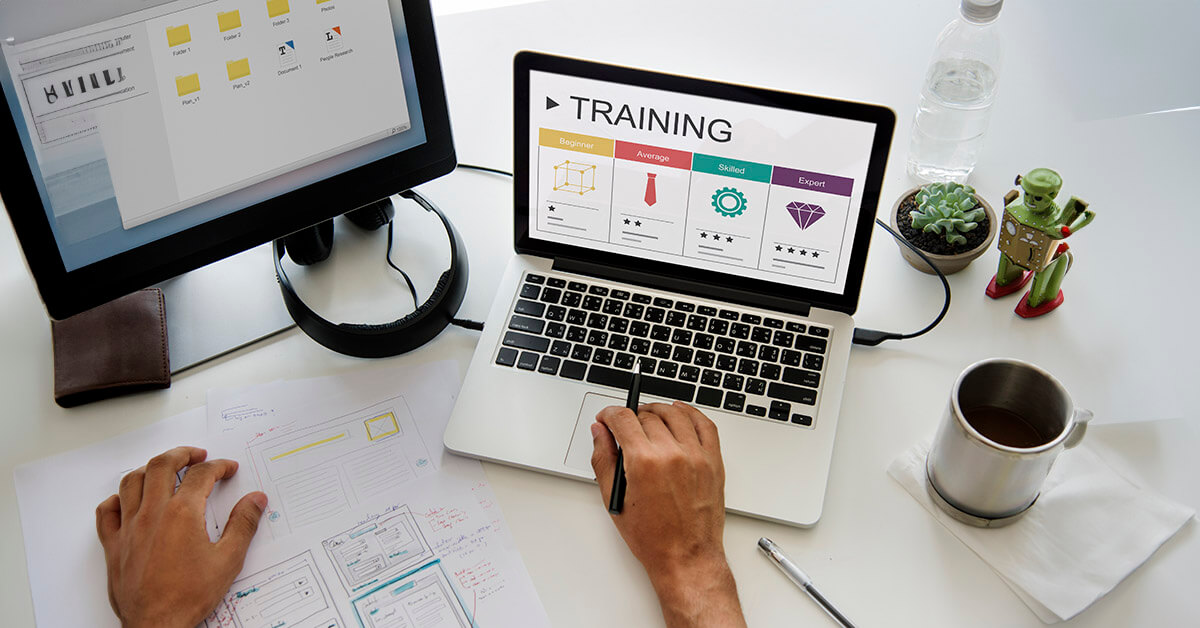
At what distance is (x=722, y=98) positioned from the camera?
96 cm

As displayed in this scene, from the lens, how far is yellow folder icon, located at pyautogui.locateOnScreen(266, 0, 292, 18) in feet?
2.91

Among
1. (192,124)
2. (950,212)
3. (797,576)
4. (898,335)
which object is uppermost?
(192,124)

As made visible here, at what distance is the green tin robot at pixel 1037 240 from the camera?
97cm

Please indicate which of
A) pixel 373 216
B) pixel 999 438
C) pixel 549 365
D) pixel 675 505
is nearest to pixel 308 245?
pixel 373 216

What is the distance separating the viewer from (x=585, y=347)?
3.36 feet

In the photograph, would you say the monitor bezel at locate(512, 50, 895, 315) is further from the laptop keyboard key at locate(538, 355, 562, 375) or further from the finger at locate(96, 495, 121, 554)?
the finger at locate(96, 495, 121, 554)

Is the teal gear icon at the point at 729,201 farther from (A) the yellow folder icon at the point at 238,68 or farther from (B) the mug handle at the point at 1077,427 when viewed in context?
(A) the yellow folder icon at the point at 238,68

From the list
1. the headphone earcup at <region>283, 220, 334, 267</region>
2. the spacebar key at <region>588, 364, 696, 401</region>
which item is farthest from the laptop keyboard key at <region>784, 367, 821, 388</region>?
the headphone earcup at <region>283, 220, 334, 267</region>

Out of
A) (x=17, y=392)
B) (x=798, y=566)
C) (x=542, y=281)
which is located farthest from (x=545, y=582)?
(x=17, y=392)

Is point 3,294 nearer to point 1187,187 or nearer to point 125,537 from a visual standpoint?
point 125,537

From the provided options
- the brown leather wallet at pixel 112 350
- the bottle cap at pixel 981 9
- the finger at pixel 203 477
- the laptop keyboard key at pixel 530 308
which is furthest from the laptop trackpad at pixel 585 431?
the bottle cap at pixel 981 9

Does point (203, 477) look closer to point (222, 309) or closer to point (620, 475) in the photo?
point (222, 309)

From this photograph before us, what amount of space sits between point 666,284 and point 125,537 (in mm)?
607

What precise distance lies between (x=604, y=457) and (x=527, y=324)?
20cm
